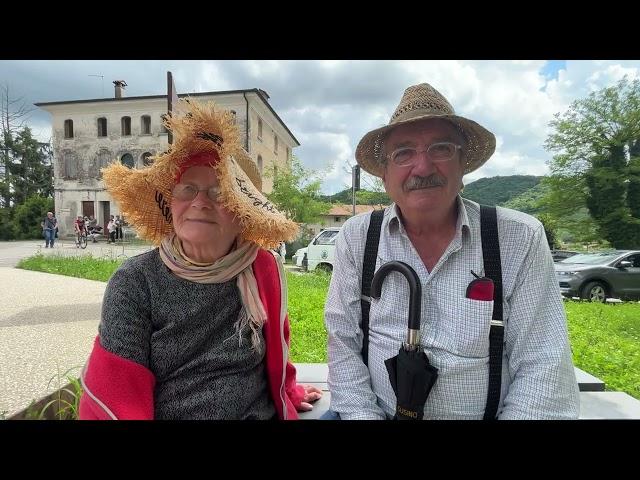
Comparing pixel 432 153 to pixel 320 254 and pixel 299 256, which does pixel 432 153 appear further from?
pixel 299 256

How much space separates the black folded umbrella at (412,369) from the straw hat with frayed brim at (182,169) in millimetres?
537

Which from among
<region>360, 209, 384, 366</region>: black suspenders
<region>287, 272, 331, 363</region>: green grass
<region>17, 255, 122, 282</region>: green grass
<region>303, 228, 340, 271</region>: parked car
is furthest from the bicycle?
<region>360, 209, 384, 366</region>: black suspenders

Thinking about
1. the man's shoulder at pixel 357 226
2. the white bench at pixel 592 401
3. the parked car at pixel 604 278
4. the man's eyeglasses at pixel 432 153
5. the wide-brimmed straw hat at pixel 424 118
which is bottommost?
the parked car at pixel 604 278

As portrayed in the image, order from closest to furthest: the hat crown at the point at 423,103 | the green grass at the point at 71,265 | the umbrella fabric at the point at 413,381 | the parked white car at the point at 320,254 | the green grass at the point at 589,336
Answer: the umbrella fabric at the point at 413,381
the hat crown at the point at 423,103
the green grass at the point at 589,336
the green grass at the point at 71,265
the parked white car at the point at 320,254

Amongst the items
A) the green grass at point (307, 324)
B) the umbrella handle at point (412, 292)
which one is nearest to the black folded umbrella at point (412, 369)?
the umbrella handle at point (412, 292)

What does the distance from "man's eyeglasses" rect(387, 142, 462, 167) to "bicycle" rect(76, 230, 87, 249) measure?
9.94m

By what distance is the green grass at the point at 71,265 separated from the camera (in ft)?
26.7

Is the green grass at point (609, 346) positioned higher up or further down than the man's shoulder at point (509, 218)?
further down

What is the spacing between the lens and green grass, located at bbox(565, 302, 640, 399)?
121 inches

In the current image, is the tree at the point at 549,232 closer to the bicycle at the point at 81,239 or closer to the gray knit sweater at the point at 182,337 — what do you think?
the gray knit sweater at the point at 182,337

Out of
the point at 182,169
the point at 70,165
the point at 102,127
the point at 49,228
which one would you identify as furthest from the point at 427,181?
the point at 49,228

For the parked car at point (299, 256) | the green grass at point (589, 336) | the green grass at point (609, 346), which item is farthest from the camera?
the parked car at point (299, 256)

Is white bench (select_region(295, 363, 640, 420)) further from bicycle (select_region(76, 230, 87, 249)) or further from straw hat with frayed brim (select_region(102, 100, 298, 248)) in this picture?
bicycle (select_region(76, 230, 87, 249))
